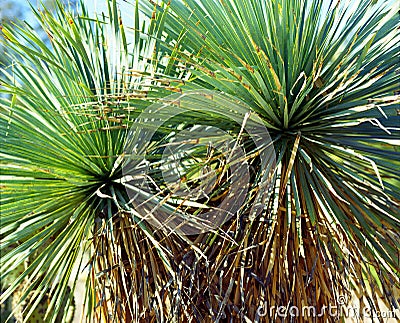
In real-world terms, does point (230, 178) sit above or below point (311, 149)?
below

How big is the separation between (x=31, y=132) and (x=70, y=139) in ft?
0.45

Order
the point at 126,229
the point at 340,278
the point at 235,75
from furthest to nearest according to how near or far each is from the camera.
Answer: the point at 126,229, the point at 340,278, the point at 235,75

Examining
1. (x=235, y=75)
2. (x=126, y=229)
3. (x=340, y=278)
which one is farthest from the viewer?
(x=126, y=229)

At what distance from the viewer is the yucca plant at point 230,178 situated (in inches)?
65.9

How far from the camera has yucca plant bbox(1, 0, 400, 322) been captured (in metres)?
1.67

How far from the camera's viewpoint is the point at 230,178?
176cm

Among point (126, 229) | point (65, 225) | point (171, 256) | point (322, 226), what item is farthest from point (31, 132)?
point (322, 226)

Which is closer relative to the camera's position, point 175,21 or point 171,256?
point 171,256

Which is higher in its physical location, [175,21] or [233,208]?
[175,21]

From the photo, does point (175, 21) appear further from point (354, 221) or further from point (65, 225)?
point (354, 221)

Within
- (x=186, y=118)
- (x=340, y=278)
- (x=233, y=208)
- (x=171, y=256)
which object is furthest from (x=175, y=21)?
(x=340, y=278)

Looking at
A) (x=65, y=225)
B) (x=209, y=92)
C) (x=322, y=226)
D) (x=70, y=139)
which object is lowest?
(x=65, y=225)

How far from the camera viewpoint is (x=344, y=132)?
5.67 ft

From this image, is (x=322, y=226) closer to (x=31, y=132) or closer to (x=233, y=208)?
(x=233, y=208)
